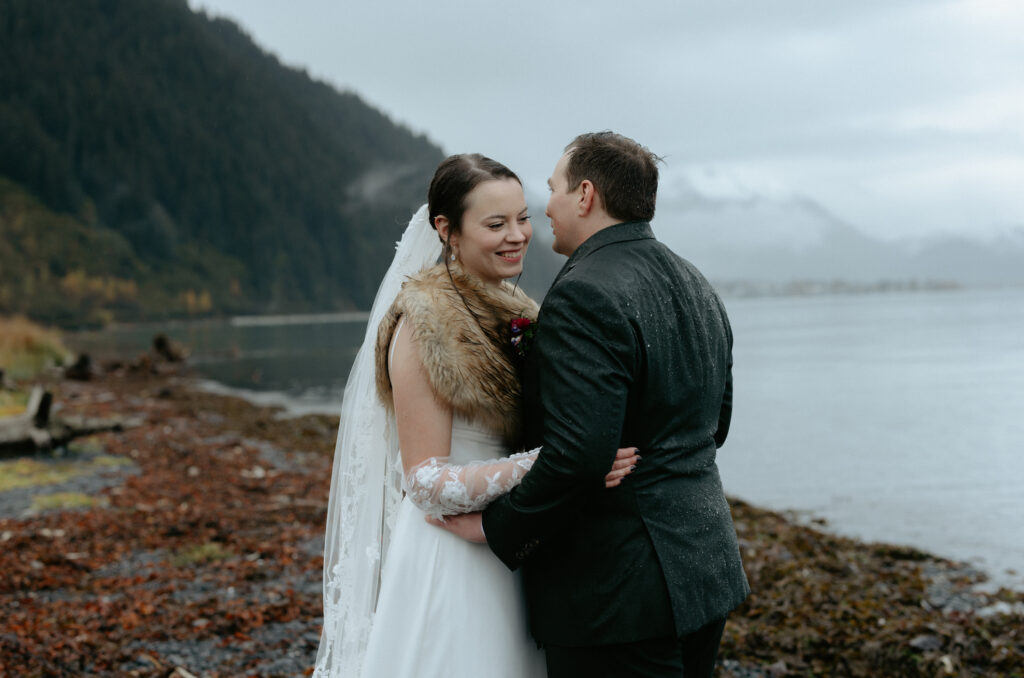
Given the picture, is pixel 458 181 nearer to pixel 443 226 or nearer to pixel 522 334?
pixel 443 226

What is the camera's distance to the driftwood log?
1378 centimetres

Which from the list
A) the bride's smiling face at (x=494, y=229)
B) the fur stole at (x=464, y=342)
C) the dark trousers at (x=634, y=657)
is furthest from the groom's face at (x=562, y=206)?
the dark trousers at (x=634, y=657)

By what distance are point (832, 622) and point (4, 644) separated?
6083mm

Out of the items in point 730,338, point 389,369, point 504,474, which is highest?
point 730,338

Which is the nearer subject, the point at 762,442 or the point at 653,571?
the point at 653,571

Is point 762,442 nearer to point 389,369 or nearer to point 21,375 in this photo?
point 389,369

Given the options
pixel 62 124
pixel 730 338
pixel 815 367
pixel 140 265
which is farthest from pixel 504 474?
pixel 62 124

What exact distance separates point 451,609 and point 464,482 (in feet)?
1.75

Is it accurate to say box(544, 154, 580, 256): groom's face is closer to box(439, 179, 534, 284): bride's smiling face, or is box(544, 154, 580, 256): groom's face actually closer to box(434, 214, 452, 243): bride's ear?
box(439, 179, 534, 284): bride's smiling face

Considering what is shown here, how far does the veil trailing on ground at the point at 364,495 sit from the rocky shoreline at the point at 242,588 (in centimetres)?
174

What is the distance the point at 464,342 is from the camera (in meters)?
3.06

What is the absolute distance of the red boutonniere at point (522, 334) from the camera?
3064 mm

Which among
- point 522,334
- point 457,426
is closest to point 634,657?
point 457,426

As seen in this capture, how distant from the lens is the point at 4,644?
217 inches
